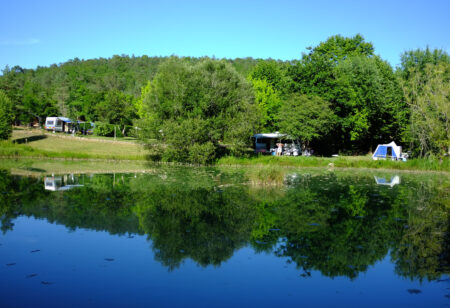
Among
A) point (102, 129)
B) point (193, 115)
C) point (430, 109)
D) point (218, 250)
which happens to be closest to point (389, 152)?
point (430, 109)

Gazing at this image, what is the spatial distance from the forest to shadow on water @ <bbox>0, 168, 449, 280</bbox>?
13718 mm

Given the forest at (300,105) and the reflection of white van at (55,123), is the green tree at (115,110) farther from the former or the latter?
the reflection of white van at (55,123)

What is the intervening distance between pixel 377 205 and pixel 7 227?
46.2 ft

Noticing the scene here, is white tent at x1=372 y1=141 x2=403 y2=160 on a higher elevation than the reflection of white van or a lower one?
lower

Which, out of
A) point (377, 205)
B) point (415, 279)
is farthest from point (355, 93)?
point (415, 279)

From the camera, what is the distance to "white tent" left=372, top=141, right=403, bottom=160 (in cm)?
4370

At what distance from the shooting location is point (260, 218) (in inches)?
526

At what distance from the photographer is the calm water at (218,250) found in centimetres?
710

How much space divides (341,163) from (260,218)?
25726 mm

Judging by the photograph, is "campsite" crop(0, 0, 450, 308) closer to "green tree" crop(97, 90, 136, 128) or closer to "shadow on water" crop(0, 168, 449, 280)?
"shadow on water" crop(0, 168, 449, 280)

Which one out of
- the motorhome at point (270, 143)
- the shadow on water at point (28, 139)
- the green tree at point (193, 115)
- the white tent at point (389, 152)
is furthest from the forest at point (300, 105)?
the shadow on water at point (28, 139)

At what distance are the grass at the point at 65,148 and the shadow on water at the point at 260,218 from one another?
632 inches

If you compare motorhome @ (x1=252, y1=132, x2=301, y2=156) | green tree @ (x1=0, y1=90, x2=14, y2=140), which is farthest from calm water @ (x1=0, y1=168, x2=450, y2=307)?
motorhome @ (x1=252, y1=132, x2=301, y2=156)

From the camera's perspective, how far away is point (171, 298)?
6.84m
